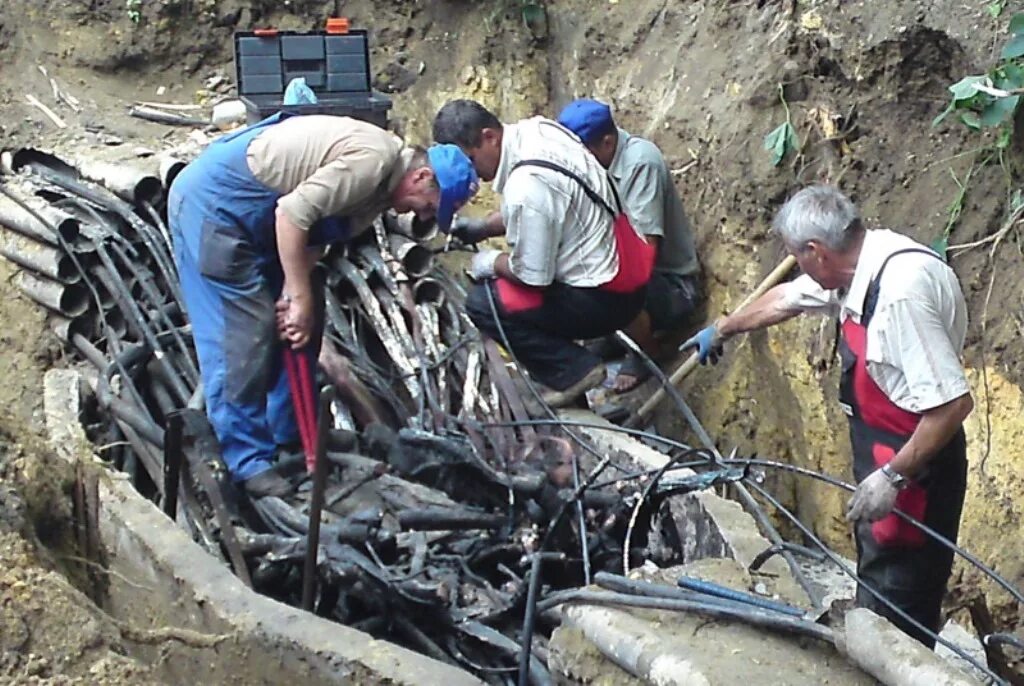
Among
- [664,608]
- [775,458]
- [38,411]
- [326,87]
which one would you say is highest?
[326,87]

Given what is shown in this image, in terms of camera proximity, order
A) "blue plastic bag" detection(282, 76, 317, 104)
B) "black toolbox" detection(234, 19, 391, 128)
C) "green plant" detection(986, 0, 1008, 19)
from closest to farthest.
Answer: "green plant" detection(986, 0, 1008, 19)
"blue plastic bag" detection(282, 76, 317, 104)
"black toolbox" detection(234, 19, 391, 128)

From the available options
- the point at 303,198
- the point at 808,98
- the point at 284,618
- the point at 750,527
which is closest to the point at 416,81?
the point at 808,98

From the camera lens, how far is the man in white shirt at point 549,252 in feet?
18.8

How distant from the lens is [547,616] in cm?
428

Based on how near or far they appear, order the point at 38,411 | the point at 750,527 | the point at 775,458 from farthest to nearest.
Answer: the point at 775,458 < the point at 38,411 < the point at 750,527

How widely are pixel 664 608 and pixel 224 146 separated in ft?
9.23

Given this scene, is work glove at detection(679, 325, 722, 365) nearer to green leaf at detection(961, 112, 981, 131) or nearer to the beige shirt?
the beige shirt

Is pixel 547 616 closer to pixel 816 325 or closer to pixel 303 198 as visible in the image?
pixel 303 198

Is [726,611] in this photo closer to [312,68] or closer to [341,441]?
[341,441]

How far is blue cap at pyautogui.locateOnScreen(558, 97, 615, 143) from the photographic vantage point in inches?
252

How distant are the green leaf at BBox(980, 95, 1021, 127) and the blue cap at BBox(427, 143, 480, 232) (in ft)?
7.32

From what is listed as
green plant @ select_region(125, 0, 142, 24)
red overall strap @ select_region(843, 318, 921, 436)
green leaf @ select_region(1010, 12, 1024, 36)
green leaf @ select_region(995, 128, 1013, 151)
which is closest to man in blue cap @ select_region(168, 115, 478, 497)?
red overall strap @ select_region(843, 318, 921, 436)

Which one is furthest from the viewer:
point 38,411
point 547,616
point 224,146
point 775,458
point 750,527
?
point 775,458

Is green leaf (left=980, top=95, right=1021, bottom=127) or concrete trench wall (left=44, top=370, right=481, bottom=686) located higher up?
green leaf (left=980, top=95, right=1021, bottom=127)
